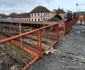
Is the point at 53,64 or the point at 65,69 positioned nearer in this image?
the point at 65,69

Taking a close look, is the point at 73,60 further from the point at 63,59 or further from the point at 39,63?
the point at 39,63

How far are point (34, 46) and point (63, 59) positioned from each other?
3.91 ft

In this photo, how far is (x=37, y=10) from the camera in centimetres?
6488

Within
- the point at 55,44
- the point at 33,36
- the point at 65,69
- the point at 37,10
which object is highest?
the point at 37,10

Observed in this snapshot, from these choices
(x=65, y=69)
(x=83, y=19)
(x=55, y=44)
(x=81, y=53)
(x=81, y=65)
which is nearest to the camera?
(x=65, y=69)

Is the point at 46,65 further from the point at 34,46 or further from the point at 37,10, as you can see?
the point at 37,10

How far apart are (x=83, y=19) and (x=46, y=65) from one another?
630 inches

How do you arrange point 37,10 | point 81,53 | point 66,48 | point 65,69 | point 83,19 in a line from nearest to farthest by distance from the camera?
point 65,69 < point 81,53 < point 66,48 < point 83,19 < point 37,10

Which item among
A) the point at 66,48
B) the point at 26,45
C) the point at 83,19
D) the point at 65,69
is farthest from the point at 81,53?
the point at 83,19

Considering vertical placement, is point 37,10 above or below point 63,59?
above

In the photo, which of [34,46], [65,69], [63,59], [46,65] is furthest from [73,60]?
[34,46]

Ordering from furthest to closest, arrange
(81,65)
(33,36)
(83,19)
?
(83,19)
(33,36)
(81,65)

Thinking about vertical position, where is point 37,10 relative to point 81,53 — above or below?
above

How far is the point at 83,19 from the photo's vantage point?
60.6ft
